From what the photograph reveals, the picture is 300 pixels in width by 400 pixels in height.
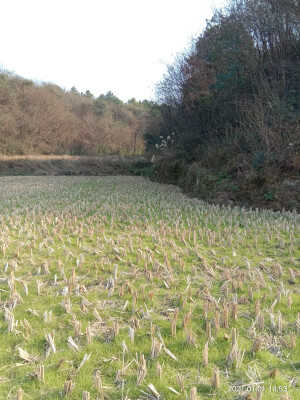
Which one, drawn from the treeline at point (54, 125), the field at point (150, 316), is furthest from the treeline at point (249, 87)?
the treeline at point (54, 125)

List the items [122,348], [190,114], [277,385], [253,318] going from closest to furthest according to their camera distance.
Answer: [277,385] < [122,348] < [253,318] < [190,114]

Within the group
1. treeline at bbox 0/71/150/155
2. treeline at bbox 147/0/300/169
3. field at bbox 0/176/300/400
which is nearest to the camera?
field at bbox 0/176/300/400

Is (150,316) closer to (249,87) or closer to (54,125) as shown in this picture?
(249,87)

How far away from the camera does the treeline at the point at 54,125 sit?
101 ft

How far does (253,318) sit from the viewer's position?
2.91 meters

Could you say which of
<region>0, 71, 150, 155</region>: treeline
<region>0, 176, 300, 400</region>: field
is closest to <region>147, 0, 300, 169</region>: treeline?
<region>0, 176, 300, 400</region>: field

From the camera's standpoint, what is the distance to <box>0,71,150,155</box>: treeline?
1208 inches

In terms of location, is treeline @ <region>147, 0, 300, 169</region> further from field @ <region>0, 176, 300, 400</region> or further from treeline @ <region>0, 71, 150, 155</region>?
treeline @ <region>0, 71, 150, 155</region>

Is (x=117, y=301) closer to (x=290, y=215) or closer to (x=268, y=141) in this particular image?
(x=290, y=215)

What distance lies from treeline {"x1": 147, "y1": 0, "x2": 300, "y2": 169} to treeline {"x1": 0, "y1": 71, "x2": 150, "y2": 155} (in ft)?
41.4

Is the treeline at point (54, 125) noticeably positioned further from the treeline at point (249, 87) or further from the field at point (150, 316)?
the field at point (150, 316)

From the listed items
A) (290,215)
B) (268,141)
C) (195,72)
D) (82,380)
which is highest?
(195,72)

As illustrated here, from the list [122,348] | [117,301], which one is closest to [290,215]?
[117,301]

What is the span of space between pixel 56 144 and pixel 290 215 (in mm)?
30341
